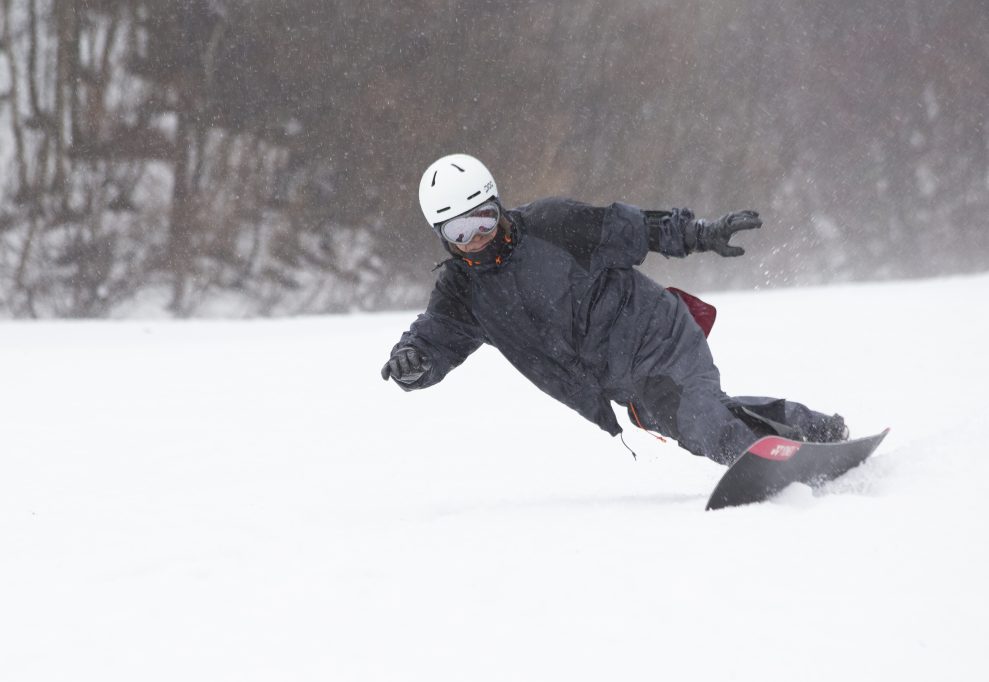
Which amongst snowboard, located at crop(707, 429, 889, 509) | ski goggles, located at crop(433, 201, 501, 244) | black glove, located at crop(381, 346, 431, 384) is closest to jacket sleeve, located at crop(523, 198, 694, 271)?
ski goggles, located at crop(433, 201, 501, 244)

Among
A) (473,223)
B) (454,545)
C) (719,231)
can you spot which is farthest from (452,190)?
(454,545)

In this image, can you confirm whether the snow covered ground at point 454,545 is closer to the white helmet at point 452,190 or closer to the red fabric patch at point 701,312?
the red fabric patch at point 701,312

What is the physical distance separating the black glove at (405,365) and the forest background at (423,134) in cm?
622

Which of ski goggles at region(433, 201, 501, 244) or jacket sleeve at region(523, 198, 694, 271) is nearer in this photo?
ski goggles at region(433, 201, 501, 244)

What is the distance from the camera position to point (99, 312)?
29.7 feet

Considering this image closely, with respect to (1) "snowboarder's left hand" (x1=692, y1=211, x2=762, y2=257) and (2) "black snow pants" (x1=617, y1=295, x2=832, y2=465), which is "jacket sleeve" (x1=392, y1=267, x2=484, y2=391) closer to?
(2) "black snow pants" (x1=617, y1=295, x2=832, y2=465)

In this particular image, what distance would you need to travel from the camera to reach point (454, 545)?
258 centimetres

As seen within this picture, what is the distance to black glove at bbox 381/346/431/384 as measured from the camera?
139 inches

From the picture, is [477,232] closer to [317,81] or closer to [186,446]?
[186,446]

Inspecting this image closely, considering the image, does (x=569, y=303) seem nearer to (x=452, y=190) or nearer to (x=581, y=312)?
(x=581, y=312)

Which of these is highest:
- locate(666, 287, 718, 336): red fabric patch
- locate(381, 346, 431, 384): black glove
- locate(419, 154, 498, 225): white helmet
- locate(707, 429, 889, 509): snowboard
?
locate(419, 154, 498, 225): white helmet

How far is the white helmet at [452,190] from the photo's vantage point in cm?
347

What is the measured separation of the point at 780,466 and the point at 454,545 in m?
1.21

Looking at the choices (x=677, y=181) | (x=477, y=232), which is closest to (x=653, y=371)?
(x=477, y=232)
